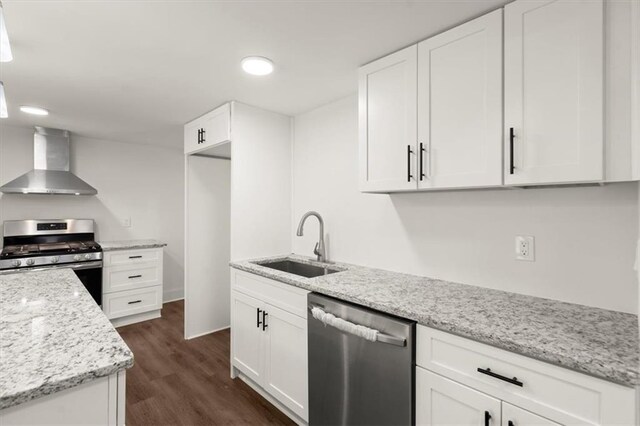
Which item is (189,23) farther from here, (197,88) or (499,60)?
(499,60)

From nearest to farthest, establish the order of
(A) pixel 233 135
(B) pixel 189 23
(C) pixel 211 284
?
(B) pixel 189 23 < (A) pixel 233 135 < (C) pixel 211 284

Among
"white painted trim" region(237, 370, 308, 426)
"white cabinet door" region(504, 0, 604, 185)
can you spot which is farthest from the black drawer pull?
"white painted trim" region(237, 370, 308, 426)

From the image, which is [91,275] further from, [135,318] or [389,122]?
[389,122]

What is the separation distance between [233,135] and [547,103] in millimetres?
2056

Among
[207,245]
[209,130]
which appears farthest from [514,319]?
[207,245]

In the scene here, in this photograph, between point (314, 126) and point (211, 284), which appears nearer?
point (314, 126)

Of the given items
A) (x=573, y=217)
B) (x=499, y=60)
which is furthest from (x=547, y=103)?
(x=573, y=217)

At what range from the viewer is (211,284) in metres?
3.41

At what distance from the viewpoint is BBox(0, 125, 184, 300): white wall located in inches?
139

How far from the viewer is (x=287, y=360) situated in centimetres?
198

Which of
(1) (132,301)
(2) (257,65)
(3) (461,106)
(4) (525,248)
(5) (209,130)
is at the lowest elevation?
(1) (132,301)

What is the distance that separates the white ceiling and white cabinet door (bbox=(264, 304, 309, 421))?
5.04ft

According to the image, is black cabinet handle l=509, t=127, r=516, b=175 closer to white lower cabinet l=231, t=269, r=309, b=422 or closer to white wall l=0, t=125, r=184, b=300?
white lower cabinet l=231, t=269, r=309, b=422

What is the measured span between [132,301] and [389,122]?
11.6ft
